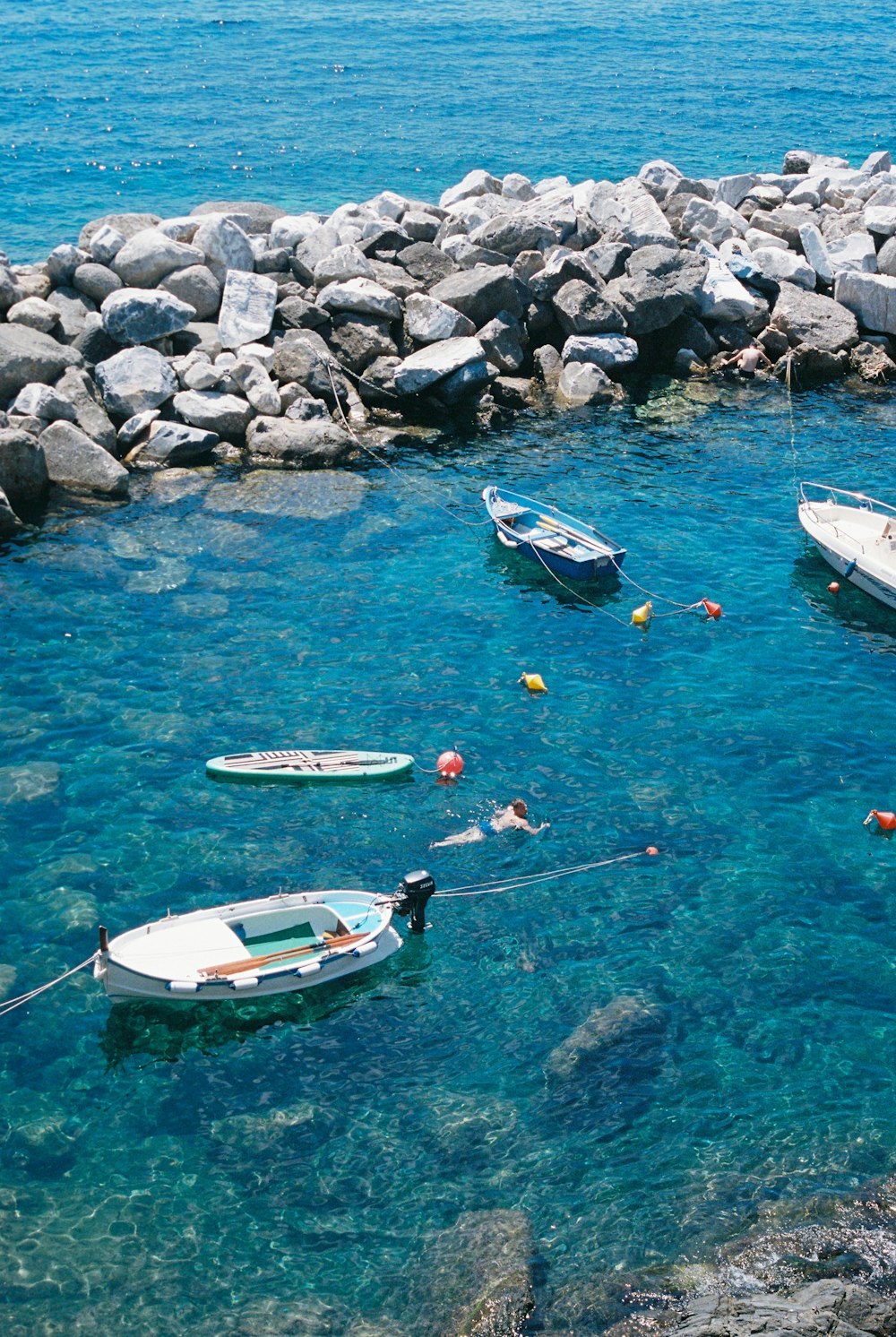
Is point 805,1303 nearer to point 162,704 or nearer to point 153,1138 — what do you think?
point 153,1138

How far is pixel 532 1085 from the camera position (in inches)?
719

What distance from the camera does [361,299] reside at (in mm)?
39469

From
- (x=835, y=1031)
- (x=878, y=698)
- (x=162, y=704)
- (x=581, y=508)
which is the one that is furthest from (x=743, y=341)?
(x=835, y=1031)

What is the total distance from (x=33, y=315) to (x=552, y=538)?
18.0 metres

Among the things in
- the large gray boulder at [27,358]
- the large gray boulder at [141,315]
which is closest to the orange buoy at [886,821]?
the large gray boulder at [141,315]

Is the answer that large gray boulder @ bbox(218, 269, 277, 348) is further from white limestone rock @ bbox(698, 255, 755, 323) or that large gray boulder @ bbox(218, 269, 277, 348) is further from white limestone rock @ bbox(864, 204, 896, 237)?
white limestone rock @ bbox(864, 204, 896, 237)

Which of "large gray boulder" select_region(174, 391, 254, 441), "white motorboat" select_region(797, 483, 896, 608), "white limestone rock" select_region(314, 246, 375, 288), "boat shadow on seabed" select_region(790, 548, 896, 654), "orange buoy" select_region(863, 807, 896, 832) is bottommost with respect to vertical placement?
"orange buoy" select_region(863, 807, 896, 832)

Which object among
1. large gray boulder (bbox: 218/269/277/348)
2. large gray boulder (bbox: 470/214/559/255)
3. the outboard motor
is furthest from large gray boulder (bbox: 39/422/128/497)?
the outboard motor

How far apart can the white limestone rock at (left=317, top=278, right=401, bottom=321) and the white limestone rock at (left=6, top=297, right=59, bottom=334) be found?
8620mm

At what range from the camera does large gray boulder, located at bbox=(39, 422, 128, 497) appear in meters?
33.4

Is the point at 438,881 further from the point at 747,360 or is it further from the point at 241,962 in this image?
the point at 747,360

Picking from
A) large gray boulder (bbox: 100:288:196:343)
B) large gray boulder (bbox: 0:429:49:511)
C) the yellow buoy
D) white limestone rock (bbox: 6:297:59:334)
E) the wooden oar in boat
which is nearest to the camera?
the wooden oar in boat

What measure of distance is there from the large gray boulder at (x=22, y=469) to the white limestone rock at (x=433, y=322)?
1327 centimetres

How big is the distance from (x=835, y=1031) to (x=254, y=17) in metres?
101
